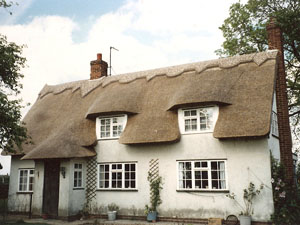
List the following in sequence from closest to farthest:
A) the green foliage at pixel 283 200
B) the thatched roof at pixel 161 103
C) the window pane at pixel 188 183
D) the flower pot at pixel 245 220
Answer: the green foliage at pixel 283 200 → the flower pot at pixel 245 220 → the thatched roof at pixel 161 103 → the window pane at pixel 188 183

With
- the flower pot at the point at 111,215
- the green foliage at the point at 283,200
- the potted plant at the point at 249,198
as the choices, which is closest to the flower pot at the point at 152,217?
the flower pot at the point at 111,215

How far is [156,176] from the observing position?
13367 mm

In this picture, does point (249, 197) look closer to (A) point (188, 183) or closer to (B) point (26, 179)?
(A) point (188, 183)

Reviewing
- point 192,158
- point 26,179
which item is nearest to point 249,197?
point 192,158

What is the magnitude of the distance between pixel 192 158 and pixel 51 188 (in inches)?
270

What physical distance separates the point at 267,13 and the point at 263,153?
13.5 meters

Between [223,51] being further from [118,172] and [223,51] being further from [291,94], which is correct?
[118,172]

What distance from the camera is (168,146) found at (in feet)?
43.8

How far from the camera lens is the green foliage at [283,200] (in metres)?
10.8

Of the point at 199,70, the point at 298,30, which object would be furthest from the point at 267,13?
the point at 199,70

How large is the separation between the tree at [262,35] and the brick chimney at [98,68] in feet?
29.7

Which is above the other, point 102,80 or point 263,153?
point 102,80

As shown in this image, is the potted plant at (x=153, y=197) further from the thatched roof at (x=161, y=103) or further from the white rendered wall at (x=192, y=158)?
the thatched roof at (x=161, y=103)

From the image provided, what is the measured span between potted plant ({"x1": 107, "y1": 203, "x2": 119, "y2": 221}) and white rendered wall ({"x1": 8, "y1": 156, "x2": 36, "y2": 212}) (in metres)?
4.57
